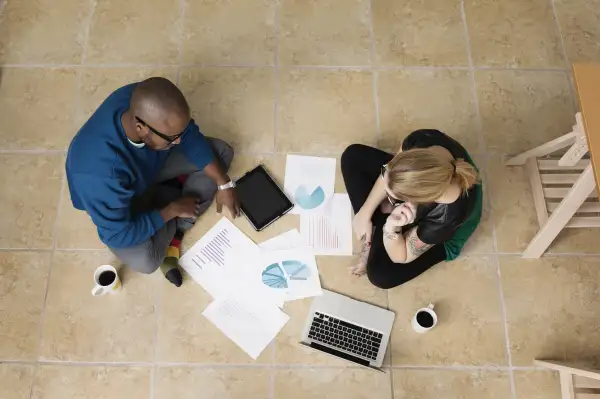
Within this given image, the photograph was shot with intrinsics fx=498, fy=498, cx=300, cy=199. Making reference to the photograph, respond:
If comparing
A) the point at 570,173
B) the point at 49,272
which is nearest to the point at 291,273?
the point at 49,272

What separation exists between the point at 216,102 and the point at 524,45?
4.47 ft

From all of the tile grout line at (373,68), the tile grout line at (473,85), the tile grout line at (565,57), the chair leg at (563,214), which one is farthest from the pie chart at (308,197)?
the tile grout line at (565,57)

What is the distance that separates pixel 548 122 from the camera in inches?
80.6

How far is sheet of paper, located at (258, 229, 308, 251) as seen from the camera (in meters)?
1.84

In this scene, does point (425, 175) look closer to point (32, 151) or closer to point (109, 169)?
point (109, 169)

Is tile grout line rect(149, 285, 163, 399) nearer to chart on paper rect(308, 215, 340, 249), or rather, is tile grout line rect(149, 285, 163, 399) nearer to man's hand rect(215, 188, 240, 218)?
man's hand rect(215, 188, 240, 218)

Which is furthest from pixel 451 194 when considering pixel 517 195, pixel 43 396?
pixel 43 396

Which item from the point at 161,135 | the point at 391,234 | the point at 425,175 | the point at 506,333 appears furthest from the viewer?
the point at 506,333

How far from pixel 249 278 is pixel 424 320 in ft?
2.05

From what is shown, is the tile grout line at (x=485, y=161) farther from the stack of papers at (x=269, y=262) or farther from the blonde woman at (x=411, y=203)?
the stack of papers at (x=269, y=262)

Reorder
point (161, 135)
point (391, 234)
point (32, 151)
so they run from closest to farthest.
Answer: point (161, 135) → point (391, 234) → point (32, 151)

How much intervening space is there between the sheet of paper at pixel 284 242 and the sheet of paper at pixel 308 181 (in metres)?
0.10

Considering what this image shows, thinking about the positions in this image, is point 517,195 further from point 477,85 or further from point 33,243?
point 33,243

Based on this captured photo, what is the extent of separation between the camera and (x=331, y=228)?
1.87 m
